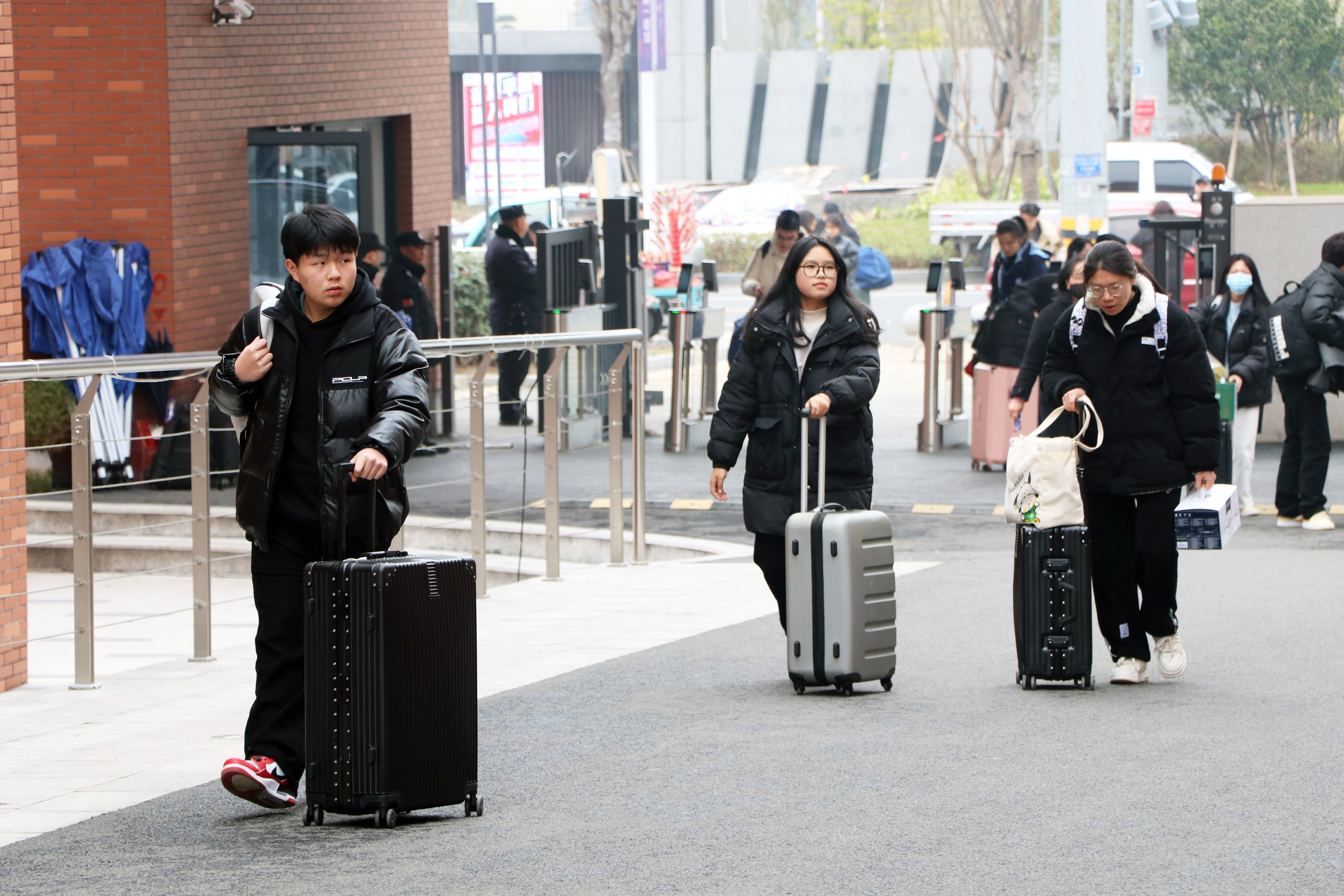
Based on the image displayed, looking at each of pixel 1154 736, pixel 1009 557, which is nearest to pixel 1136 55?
pixel 1009 557

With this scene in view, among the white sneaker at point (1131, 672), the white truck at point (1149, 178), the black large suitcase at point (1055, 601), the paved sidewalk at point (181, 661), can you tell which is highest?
the white truck at point (1149, 178)

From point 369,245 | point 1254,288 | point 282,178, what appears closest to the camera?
point 1254,288

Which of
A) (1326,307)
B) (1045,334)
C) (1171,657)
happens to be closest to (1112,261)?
(1171,657)

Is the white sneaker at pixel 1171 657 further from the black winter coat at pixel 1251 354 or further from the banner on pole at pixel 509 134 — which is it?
the banner on pole at pixel 509 134

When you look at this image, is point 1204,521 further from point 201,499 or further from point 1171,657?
point 201,499

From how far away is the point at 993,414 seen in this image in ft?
45.8

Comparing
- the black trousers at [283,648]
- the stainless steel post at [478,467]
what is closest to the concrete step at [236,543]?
the stainless steel post at [478,467]

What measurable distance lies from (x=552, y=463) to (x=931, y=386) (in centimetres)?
578

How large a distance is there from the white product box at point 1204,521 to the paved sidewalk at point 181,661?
2.40 meters

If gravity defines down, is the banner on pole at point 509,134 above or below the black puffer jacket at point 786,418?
above

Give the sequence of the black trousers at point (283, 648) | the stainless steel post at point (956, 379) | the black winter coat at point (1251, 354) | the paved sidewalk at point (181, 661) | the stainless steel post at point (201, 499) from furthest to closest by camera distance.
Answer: the stainless steel post at point (956, 379) → the black winter coat at point (1251, 354) → the stainless steel post at point (201, 499) → the paved sidewalk at point (181, 661) → the black trousers at point (283, 648)

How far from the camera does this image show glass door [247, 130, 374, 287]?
14.7 m

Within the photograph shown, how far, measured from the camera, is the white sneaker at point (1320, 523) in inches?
460

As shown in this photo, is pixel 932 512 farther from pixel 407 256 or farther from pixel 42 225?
pixel 42 225
